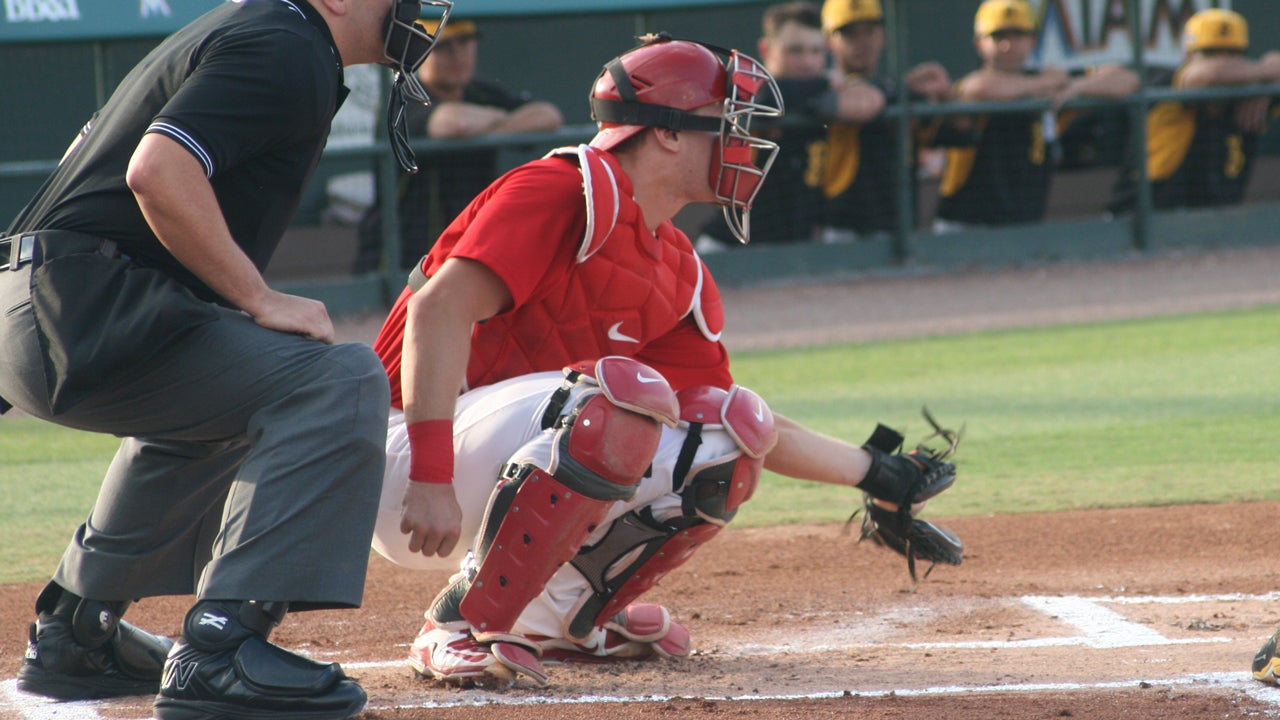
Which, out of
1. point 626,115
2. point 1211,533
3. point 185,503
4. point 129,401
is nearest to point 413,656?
point 185,503

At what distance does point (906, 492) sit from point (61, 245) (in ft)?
5.91

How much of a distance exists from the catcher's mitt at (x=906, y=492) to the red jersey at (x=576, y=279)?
0.41m

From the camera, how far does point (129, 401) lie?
2.54 metres

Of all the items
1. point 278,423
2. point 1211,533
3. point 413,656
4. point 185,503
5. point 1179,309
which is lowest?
point 1179,309

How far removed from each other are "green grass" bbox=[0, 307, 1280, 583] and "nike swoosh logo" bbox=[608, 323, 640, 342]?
1.69 metres

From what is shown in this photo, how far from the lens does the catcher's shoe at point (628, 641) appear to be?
3092mm

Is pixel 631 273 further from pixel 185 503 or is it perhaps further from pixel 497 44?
pixel 497 44

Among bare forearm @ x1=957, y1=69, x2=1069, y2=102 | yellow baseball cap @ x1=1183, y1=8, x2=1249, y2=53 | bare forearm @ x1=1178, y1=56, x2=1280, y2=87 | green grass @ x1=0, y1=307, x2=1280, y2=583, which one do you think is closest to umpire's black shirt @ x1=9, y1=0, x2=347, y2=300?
green grass @ x1=0, y1=307, x2=1280, y2=583

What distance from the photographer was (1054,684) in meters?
2.80

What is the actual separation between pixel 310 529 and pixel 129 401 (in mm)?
392

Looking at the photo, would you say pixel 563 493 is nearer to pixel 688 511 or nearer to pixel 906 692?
pixel 688 511

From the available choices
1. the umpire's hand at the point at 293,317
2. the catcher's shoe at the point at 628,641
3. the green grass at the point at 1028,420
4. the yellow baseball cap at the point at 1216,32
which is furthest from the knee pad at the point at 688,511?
the yellow baseball cap at the point at 1216,32

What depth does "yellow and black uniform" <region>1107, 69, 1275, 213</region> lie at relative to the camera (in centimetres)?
1126

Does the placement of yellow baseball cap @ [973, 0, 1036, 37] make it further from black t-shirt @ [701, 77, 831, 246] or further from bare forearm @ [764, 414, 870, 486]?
bare forearm @ [764, 414, 870, 486]
